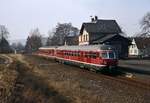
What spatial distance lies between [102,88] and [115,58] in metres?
10.3

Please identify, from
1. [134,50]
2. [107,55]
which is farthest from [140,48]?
[107,55]

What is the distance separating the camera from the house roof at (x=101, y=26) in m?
76.9

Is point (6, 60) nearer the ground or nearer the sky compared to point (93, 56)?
nearer the ground

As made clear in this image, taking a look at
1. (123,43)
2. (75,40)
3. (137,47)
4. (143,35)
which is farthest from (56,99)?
(75,40)

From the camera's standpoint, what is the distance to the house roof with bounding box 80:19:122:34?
252ft

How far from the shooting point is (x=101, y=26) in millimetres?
78312

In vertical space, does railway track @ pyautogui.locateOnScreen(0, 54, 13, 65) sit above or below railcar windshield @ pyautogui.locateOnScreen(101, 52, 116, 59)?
below

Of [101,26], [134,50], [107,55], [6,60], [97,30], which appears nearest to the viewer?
[107,55]

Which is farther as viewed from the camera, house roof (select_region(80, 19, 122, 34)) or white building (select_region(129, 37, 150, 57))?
white building (select_region(129, 37, 150, 57))

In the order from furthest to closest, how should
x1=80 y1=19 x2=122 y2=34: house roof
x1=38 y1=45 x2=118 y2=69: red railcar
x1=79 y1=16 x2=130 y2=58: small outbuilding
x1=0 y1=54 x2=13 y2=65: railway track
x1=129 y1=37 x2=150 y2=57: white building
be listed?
x1=129 y1=37 x2=150 y2=57: white building → x1=80 y1=19 x2=122 y2=34: house roof → x1=79 y1=16 x2=130 y2=58: small outbuilding → x1=0 y1=54 x2=13 y2=65: railway track → x1=38 y1=45 x2=118 y2=69: red railcar

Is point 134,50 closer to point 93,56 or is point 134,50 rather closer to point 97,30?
point 97,30

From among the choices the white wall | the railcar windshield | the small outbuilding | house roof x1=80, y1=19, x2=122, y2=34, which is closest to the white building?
the white wall

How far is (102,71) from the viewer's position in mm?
32500

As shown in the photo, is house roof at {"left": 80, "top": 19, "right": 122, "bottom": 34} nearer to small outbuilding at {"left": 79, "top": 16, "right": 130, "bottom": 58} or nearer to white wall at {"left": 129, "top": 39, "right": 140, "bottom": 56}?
small outbuilding at {"left": 79, "top": 16, "right": 130, "bottom": 58}
